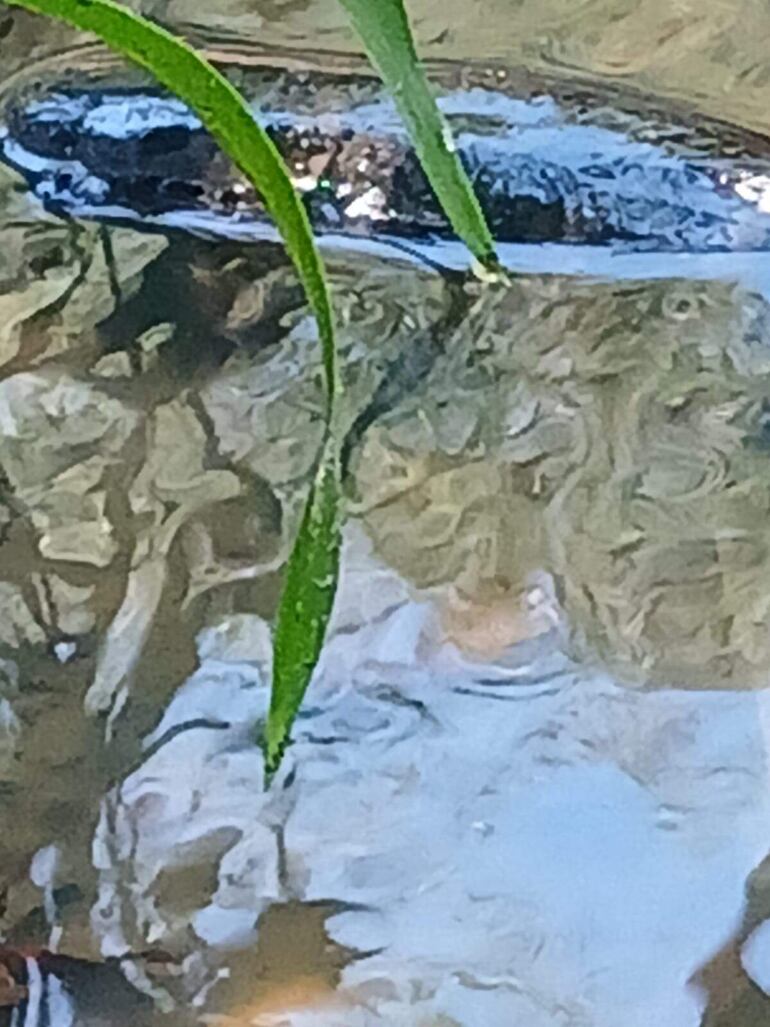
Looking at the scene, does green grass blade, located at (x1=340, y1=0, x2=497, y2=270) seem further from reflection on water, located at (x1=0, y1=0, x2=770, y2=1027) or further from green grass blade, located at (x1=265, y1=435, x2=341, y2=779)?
reflection on water, located at (x1=0, y1=0, x2=770, y2=1027)

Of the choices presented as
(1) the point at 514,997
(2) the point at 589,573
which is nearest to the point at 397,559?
(2) the point at 589,573

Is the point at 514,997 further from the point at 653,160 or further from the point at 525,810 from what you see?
the point at 653,160

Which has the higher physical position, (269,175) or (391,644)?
(269,175)

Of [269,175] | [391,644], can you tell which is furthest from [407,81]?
[391,644]

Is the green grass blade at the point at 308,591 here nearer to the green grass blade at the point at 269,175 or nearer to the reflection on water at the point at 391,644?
the green grass blade at the point at 269,175

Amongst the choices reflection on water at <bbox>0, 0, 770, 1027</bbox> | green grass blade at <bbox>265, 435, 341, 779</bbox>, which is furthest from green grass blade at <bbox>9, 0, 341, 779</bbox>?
reflection on water at <bbox>0, 0, 770, 1027</bbox>

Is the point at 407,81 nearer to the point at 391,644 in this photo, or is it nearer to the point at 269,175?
the point at 269,175
